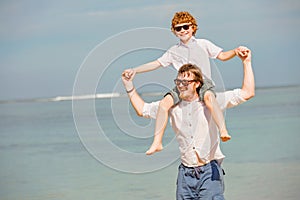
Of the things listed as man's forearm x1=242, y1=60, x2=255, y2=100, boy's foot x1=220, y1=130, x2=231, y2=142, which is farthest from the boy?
boy's foot x1=220, y1=130, x2=231, y2=142

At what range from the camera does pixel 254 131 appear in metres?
10.9

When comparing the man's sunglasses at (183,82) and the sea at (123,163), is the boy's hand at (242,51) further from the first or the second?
the sea at (123,163)

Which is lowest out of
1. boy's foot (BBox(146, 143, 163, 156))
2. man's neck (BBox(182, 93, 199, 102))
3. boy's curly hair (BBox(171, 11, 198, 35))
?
boy's foot (BBox(146, 143, 163, 156))

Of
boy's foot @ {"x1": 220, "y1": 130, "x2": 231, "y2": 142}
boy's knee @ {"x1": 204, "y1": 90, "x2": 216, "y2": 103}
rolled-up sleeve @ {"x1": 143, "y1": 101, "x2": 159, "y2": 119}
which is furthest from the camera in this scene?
rolled-up sleeve @ {"x1": 143, "y1": 101, "x2": 159, "y2": 119}

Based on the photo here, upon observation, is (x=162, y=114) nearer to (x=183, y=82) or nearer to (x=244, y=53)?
(x=183, y=82)

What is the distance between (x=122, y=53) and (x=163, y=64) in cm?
23

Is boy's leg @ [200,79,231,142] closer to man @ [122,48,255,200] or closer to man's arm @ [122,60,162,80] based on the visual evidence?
man @ [122,48,255,200]

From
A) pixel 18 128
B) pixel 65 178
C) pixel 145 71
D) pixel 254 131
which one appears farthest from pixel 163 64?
pixel 18 128

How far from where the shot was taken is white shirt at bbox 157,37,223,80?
3408 millimetres

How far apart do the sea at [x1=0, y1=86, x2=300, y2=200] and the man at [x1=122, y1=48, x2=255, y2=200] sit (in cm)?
13

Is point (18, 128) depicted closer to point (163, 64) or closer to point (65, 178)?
point (65, 178)

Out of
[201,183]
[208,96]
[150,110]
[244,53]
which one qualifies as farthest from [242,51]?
[201,183]

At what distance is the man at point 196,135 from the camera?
3322 mm

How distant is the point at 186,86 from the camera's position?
10.8 ft
